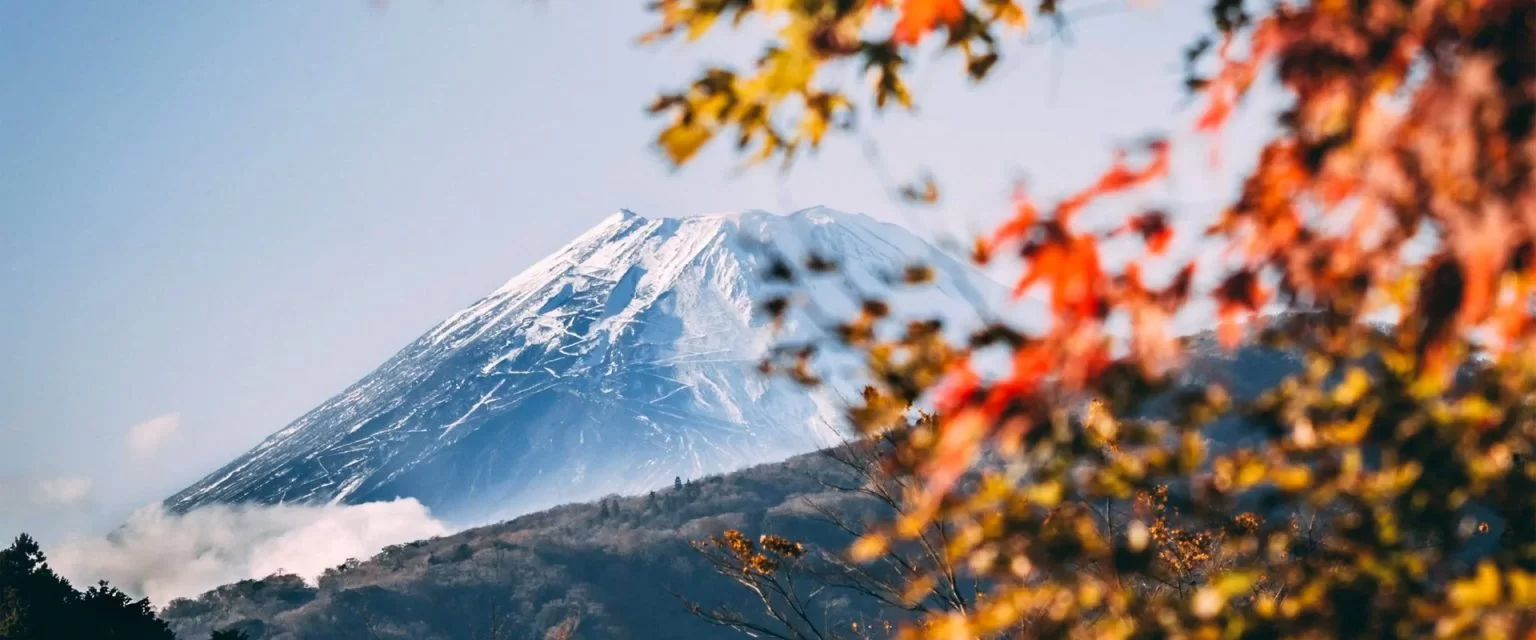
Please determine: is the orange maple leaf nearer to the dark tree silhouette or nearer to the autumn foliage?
the autumn foliage

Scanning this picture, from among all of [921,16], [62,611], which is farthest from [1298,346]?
[62,611]

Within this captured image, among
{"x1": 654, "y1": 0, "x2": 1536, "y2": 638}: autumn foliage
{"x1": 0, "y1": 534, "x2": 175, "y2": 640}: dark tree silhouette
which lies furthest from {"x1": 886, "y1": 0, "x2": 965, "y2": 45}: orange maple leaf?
Result: {"x1": 0, "y1": 534, "x2": 175, "y2": 640}: dark tree silhouette

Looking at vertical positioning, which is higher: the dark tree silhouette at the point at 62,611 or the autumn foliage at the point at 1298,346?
the autumn foliage at the point at 1298,346

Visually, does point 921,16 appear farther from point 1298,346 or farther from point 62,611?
point 62,611

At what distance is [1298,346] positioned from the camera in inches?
79.6

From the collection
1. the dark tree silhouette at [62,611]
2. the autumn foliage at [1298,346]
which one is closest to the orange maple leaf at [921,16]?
the autumn foliage at [1298,346]

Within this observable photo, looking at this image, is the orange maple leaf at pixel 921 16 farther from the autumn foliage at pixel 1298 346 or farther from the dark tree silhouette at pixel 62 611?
the dark tree silhouette at pixel 62 611

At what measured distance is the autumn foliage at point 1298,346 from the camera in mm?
1391

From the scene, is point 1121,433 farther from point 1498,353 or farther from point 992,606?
Result: point 1498,353

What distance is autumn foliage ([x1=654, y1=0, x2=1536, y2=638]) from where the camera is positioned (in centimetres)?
139

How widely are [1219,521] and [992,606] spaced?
77 centimetres

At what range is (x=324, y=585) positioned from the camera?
89.2 meters

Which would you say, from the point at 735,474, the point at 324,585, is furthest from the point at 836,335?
the point at 735,474

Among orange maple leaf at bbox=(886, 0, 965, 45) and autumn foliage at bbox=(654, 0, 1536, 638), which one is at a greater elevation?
orange maple leaf at bbox=(886, 0, 965, 45)
